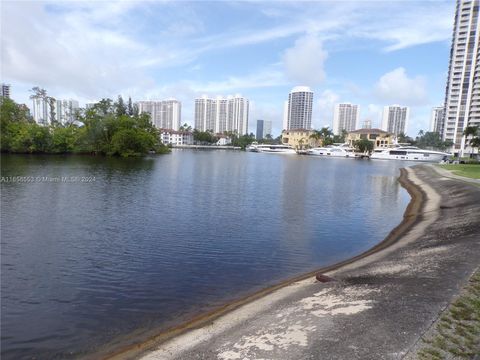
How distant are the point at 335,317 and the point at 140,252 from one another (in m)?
10.6

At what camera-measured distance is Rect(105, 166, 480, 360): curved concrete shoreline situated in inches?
300

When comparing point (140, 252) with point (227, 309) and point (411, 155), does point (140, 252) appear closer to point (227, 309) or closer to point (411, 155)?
point (227, 309)

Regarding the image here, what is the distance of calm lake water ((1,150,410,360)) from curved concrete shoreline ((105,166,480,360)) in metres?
1.60

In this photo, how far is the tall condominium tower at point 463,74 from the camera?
155500 mm

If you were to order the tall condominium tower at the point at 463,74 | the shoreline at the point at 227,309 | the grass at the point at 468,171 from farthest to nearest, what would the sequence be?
the tall condominium tower at the point at 463,74 → the grass at the point at 468,171 → the shoreline at the point at 227,309

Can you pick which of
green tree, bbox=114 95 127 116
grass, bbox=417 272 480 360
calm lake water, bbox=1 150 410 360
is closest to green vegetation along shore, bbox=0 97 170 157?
green tree, bbox=114 95 127 116

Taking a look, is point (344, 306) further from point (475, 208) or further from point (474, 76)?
point (474, 76)

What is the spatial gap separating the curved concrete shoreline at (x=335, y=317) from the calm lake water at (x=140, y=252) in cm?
160

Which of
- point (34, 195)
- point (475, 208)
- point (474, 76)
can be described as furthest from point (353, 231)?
point (474, 76)

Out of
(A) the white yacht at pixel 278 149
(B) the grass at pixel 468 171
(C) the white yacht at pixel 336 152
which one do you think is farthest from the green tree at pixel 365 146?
(B) the grass at pixel 468 171

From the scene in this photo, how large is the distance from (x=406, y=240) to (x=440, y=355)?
14400 millimetres

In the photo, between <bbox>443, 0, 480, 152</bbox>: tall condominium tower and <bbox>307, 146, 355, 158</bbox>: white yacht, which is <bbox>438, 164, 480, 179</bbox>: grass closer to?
<bbox>307, 146, 355, 158</bbox>: white yacht

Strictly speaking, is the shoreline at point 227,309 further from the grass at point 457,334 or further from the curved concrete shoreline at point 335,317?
the grass at point 457,334

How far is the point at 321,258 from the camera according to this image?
17.1m
